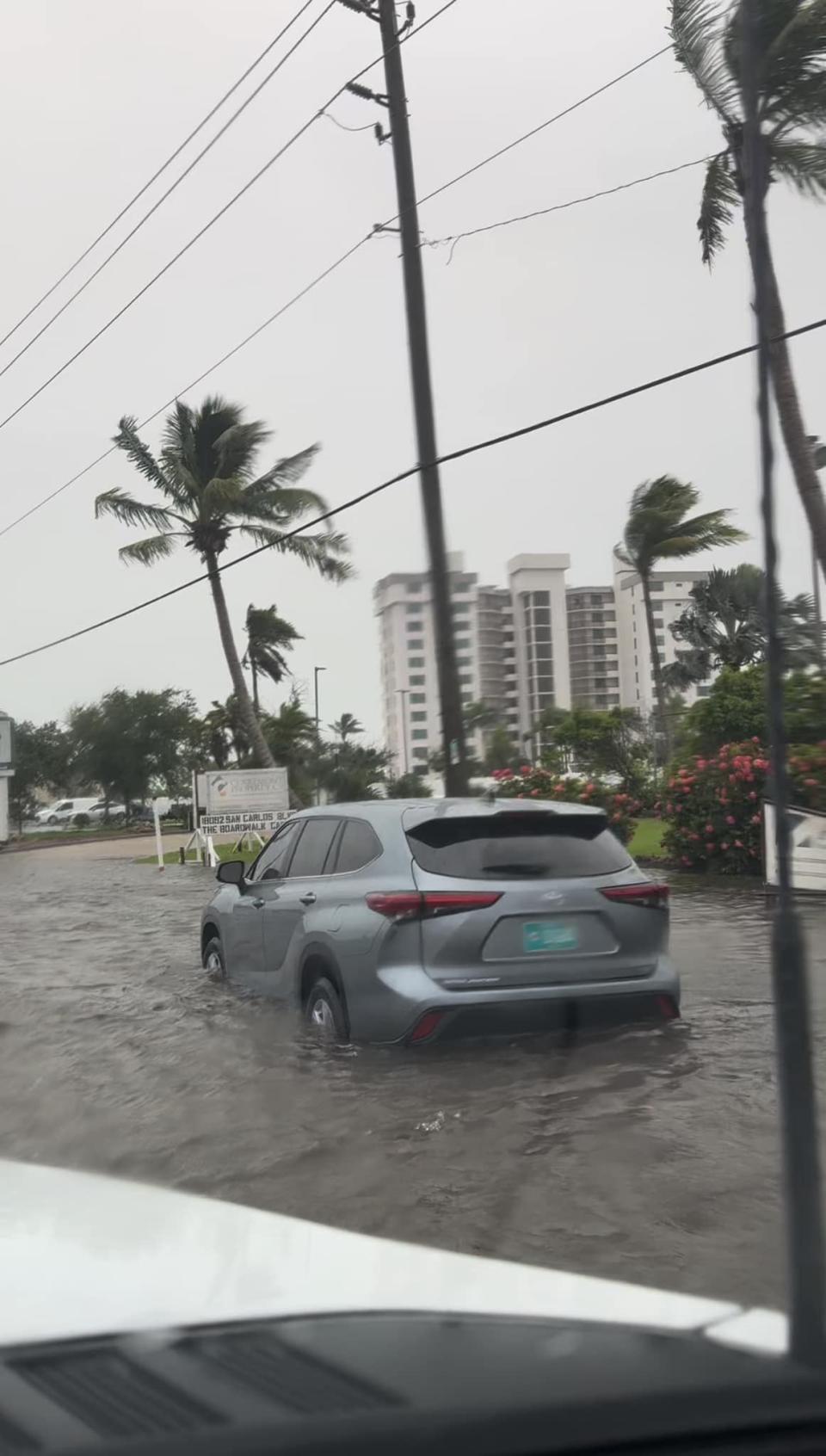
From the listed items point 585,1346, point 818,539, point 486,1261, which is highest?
point 818,539

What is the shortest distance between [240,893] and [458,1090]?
314 cm

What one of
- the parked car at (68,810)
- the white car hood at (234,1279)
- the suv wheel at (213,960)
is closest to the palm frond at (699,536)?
the suv wheel at (213,960)

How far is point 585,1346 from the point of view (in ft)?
6.20

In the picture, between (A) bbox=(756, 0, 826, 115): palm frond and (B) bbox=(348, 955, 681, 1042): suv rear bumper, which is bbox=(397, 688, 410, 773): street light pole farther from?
(B) bbox=(348, 955, 681, 1042): suv rear bumper

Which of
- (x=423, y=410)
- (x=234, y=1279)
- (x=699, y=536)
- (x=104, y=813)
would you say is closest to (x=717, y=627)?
(x=699, y=536)

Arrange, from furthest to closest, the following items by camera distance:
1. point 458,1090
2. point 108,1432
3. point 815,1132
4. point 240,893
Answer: point 240,893
point 458,1090
point 815,1132
point 108,1432

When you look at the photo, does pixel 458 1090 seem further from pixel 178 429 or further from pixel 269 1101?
pixel 178 429

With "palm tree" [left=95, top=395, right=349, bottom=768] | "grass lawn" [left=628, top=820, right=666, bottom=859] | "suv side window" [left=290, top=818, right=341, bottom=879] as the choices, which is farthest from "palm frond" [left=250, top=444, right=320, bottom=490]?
"suv side window" [left=290, top=818, right=341, bottom=879]

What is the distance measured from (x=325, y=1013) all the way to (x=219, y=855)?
2415 centimetres

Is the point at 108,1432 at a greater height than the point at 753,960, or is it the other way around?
the point at 108,1432

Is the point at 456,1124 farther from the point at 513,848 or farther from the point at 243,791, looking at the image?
the point at 243,791

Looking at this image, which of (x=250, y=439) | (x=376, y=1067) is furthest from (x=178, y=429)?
(x=376, y=1067)

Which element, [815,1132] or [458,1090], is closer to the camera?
[815,1132]

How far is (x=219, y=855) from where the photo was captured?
1238 inches
